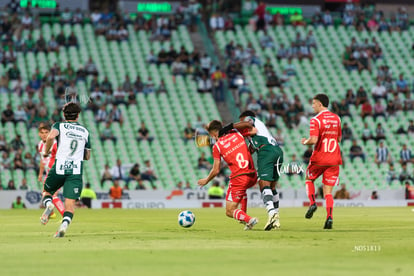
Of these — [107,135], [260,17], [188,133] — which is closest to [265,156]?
[107,135]

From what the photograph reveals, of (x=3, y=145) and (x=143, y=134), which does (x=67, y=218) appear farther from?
(x=143, y=134)

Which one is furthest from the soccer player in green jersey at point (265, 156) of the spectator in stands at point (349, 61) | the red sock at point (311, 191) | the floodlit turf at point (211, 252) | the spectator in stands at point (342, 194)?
the spectator in stands at point (349, 61)

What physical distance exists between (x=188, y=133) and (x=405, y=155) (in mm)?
10752

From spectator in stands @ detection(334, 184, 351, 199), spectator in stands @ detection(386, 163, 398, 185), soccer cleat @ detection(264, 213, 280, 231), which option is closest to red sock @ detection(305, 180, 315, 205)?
soccer cleat @ detection(264, 213, 280, 231)

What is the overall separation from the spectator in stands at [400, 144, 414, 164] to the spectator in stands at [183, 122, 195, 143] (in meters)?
10.4

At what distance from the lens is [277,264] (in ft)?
35.1

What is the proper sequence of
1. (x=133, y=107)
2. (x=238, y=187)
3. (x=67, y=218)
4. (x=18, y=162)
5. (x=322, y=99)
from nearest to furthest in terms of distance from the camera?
(x=67, y=218), (x=238, y=187), (x=322, y=99), (x=18, y=162), (x=133, y=107)

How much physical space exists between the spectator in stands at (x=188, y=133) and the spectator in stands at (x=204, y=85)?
4.24 m

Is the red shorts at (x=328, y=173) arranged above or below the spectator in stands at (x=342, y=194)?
below

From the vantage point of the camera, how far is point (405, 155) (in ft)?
149

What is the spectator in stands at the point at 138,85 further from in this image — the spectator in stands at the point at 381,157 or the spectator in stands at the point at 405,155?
the spectator in stands at the point at 405,155

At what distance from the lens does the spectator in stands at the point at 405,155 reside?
45.2 m

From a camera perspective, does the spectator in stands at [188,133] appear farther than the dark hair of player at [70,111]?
Yes

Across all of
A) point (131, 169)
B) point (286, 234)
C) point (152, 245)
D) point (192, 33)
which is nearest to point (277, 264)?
point (152, 245)
